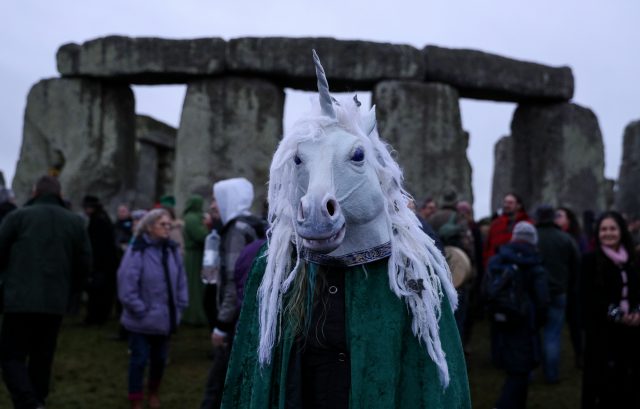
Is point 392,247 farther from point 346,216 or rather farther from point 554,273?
point 554,273

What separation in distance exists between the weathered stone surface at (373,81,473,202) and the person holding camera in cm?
590

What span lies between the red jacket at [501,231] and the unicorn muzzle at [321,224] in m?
5.94

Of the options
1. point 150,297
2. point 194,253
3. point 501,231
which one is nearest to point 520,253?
point 501,231

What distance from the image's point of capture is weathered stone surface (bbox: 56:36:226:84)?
11922 millimetres

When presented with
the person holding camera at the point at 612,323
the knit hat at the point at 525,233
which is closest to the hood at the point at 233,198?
the knit hat at the point at 525,233

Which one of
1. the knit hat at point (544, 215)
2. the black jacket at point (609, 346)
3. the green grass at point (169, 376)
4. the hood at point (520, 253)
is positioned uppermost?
the knit hat at point (544, 215)

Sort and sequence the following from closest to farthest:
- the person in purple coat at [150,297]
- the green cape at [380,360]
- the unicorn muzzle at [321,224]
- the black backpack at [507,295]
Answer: the unicorn muzzle at [321,224] < the green cape at [380,360] < the person in purple coat at [150,297] < the black backpack at [507,295]

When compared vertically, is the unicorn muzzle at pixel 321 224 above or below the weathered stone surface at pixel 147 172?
below

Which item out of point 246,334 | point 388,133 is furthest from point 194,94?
point 246,334

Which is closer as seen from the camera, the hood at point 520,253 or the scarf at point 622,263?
the scarf at point 622,263

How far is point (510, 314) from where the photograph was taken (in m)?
6.44

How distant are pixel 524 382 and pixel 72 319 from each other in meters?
5.99

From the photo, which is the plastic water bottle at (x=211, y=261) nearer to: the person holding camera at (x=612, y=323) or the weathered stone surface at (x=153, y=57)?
the person holding camera at (x=612, y=323)

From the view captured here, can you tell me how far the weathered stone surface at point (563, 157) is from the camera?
12.8m
